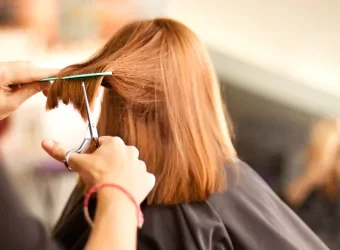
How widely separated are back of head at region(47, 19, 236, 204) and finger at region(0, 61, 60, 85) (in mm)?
68

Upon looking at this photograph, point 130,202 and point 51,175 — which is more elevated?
point 130,202

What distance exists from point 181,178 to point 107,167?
0.23m

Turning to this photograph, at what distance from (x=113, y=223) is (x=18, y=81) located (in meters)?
0.34

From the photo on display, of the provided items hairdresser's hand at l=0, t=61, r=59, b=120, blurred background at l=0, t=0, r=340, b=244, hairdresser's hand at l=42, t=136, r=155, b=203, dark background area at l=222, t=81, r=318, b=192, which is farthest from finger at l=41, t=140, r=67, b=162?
dark background area at l=222, t=81, r=318, b=192

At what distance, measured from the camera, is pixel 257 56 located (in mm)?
1878

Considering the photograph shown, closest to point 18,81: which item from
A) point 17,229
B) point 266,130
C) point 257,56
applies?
point 17,229

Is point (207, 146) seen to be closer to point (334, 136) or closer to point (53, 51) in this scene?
point (53, 51)

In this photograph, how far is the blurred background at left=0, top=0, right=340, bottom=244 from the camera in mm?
1486

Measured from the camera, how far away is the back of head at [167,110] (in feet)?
2.89

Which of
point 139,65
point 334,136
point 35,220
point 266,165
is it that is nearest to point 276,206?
point 139,65

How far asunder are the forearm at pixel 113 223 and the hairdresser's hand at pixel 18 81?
268mm

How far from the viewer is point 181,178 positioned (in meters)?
0.89

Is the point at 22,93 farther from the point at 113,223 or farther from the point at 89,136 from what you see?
the point at 113,223

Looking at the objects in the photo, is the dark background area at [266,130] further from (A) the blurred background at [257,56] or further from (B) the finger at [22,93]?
(B) the finger at [22,93]
